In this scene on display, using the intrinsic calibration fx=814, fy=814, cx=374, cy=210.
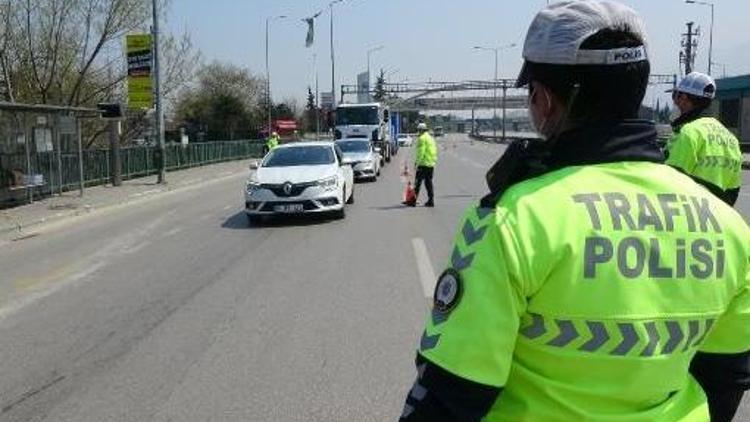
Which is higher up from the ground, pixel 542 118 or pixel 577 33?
pixel 577 33

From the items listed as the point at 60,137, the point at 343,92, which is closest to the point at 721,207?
the point at 60,137

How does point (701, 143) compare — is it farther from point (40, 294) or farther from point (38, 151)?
point (38, 151)

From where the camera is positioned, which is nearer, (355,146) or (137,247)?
(137,247)

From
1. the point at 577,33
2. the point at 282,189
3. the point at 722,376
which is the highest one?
the point at 577,33

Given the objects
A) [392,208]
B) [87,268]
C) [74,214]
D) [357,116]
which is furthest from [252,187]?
[357,116]

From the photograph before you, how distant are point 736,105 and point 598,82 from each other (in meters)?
57.1

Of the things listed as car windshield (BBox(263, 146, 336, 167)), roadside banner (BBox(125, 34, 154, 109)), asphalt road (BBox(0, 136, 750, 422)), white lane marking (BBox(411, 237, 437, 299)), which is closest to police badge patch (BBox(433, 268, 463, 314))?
asphalt road (BBox(0, 136, 750, 422))

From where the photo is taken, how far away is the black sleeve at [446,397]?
5.10 ft

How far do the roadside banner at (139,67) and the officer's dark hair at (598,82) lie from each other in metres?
27.2

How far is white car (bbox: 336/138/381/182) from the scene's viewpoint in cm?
2764

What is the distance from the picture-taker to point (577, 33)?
169 cm

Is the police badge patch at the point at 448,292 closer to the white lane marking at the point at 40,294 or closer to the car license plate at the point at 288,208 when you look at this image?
the white lane marking at the point at 40,294

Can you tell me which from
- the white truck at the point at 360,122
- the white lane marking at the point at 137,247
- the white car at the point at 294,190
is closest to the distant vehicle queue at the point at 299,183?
the white car at the point at 294,190

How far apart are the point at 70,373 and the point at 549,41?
5009 millimetres
